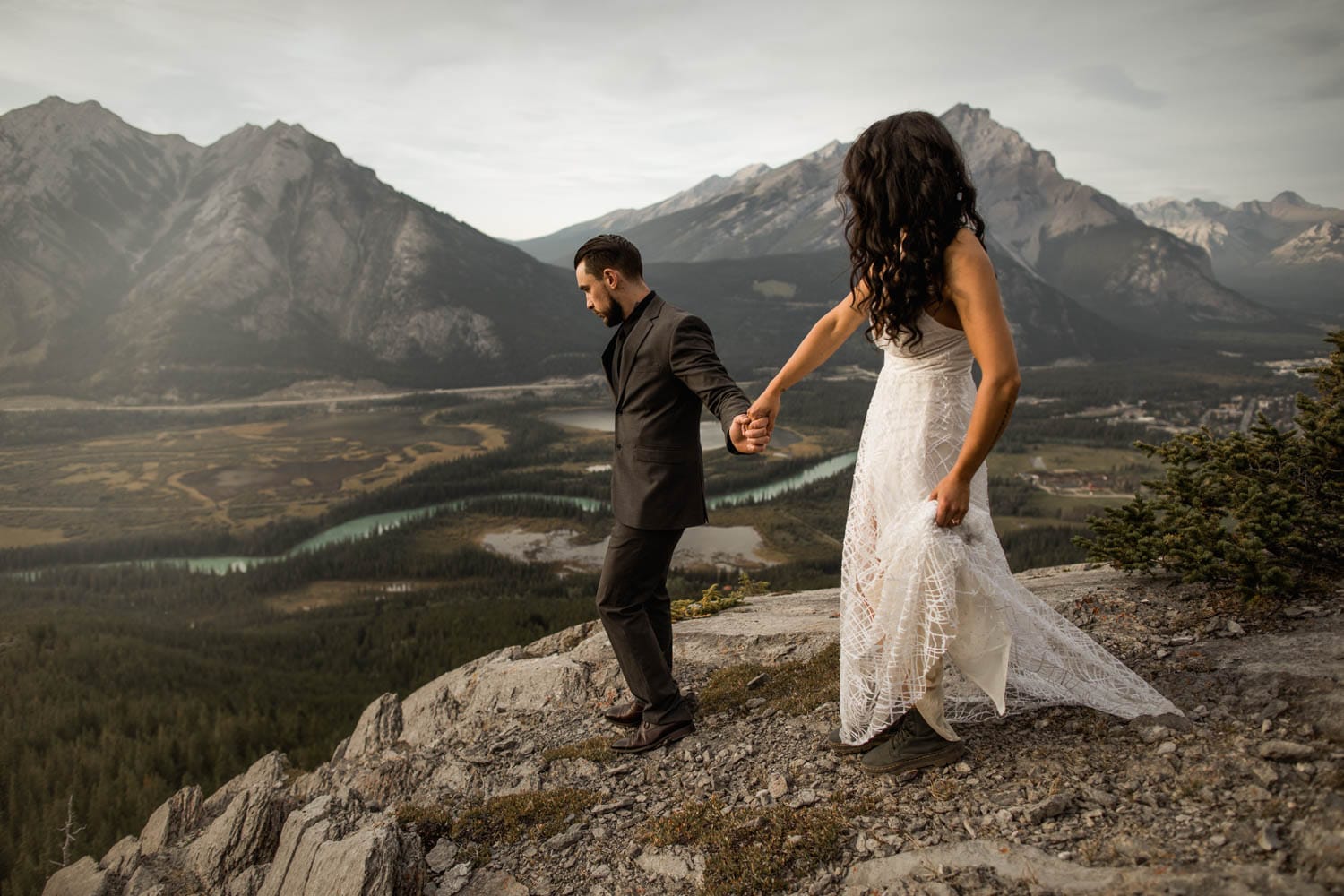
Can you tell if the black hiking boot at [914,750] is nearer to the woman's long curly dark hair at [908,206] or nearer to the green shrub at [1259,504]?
the woman's long curly dark hair at [908,206]

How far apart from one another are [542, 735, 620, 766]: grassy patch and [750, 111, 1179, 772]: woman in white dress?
2.10 metres

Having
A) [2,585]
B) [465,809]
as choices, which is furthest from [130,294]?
[465,809]

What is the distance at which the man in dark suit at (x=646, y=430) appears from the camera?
16.1ft

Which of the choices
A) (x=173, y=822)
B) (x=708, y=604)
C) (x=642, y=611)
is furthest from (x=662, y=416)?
(x=173, y=822)

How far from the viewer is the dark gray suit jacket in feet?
16.1

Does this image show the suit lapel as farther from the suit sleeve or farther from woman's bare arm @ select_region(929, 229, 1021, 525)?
woman's bare arm @ select_region(929, 229, 1021, 525)

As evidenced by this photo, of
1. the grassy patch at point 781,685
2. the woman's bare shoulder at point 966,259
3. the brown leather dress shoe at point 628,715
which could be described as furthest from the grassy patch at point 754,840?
→ the woman's bare shoulder at point 966,259

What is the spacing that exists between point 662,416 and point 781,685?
116 inches

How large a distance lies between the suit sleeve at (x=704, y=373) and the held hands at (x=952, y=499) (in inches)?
50.7

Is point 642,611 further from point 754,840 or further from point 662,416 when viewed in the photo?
point 754,840

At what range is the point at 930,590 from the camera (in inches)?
157

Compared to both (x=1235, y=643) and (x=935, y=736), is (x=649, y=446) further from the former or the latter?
(x=1235, y=643)


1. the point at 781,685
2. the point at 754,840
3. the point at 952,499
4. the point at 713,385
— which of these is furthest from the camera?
the point at 781,685

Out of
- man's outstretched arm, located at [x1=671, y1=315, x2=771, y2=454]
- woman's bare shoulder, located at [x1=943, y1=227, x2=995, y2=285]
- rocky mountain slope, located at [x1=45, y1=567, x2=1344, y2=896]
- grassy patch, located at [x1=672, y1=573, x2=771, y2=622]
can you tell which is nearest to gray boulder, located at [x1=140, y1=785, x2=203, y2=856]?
rocky mountain slope, located at [x1=45, y1=567, x2=1344, y2=896]
